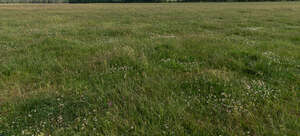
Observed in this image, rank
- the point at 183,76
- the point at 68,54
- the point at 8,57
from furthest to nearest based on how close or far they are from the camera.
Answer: the point at 68,54 → the point at 8,57 → the point at 183,76

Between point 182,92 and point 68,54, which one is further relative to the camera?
point 68,54

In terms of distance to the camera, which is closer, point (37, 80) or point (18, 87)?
point (18, 87)

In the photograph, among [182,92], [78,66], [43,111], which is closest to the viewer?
[43,111]

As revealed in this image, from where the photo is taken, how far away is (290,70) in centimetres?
393

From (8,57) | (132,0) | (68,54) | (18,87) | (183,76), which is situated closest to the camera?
(18,87)

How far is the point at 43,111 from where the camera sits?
8.85 feet

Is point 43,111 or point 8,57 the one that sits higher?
point 8,57

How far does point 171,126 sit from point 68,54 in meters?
4.85

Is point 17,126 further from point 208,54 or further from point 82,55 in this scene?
point 208,54

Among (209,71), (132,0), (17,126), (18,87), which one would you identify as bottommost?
(17,126)

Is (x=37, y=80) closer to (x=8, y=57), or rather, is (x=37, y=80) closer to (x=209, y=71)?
(x=8, y=57)

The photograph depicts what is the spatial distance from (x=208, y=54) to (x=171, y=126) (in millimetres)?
3658

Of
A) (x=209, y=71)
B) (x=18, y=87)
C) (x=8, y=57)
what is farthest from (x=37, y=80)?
(x=209, y=71)

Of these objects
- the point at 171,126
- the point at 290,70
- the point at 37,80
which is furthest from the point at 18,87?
the point at 290,70
